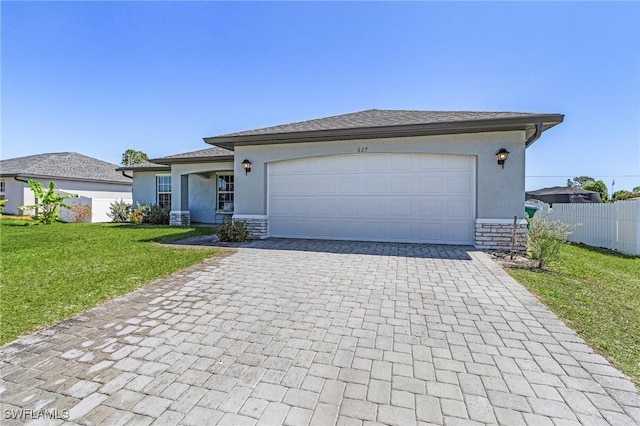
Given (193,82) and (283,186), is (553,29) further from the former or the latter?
(193,82)

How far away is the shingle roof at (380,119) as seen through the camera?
Answer: 8008 millimetres

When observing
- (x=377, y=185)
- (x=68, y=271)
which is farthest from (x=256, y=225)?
(x=68, y=271)

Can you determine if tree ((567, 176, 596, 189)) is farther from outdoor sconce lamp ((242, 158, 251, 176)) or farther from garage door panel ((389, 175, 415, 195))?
outdoor sconce lamp ((242, 158, 251, 176))

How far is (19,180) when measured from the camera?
62.9ft

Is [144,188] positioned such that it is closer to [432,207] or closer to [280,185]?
[280,185]

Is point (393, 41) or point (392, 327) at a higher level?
point (393, 41)

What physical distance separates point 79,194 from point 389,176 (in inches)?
872

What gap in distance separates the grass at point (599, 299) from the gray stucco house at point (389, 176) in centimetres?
214

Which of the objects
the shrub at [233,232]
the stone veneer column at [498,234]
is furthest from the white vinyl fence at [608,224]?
the shrub at [233,232]

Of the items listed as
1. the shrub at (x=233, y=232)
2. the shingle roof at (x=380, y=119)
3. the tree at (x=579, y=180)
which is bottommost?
the shrub at (x=233, y=232)

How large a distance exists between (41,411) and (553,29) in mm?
12904

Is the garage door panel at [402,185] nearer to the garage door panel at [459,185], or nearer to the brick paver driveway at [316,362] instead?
the garage door panel at [459,185]

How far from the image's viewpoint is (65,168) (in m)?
21.3

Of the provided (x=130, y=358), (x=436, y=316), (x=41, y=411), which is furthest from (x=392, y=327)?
(x=41, y=411)
